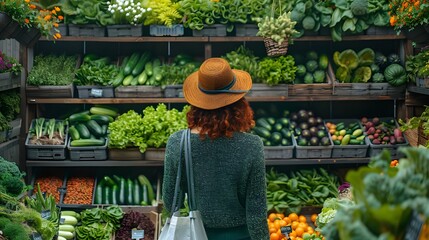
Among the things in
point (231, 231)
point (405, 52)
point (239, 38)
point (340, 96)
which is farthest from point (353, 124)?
point (231, 231)

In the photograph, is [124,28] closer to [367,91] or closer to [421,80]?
[367,91]

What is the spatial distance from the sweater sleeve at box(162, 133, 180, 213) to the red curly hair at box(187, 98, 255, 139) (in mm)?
116

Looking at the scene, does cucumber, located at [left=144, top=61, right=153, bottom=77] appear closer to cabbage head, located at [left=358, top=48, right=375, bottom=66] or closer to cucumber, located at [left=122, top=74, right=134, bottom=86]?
cucumber, located at [left=122, top=74, right=134, bottom=86]

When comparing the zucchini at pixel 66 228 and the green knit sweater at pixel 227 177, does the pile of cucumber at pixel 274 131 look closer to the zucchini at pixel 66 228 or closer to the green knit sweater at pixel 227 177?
the zucchini at pixel 66 228

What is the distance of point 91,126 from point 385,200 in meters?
5.50

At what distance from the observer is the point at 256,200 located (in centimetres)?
314

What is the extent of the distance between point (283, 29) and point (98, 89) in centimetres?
188

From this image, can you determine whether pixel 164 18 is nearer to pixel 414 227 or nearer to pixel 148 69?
pixel 148 69

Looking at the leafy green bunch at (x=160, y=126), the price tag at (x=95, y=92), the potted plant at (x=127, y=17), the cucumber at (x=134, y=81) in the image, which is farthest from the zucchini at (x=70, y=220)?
the potted plant at (x=127, y=17)

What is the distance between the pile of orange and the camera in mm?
5746

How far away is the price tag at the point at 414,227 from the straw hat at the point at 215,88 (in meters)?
1.96

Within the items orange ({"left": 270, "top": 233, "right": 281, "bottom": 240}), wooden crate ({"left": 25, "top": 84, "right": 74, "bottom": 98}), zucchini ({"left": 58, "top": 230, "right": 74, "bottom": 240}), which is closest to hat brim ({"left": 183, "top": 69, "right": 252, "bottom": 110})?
orange ({"left": 270, "top": 233, "right": 281, "bottom": 240})

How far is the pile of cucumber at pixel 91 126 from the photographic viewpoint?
6.33 metres

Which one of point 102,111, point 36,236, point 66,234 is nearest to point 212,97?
point 36,236
